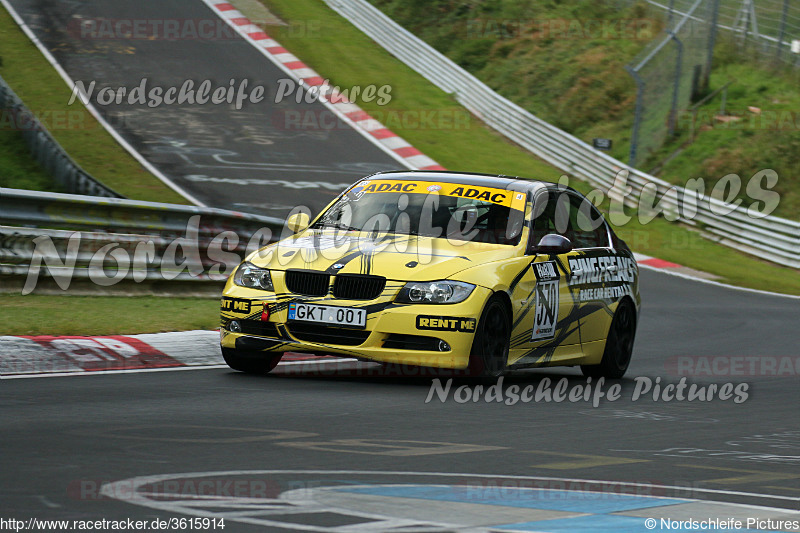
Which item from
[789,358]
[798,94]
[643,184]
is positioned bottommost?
[789,358]

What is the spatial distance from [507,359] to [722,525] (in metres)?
4.48

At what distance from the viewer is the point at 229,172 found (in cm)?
2530

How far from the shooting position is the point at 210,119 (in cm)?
2952

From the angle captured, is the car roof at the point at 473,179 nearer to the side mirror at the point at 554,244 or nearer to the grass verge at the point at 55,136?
the side mirror at the point at 554,244

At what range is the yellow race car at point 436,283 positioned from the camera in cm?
879

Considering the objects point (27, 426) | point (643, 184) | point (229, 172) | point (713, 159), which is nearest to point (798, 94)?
point (713, 159)

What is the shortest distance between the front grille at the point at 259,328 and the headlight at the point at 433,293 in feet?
2.96

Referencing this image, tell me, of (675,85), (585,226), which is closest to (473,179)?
(585,226)

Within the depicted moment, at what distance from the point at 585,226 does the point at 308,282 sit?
293cm

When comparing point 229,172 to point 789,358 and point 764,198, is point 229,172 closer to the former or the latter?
point 764,198

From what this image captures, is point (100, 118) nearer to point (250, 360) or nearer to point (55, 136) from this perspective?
point (55, 136)

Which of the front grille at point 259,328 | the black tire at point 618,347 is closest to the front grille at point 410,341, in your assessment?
the front grille at point 259,328

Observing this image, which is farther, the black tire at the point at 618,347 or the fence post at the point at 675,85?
the fence post at the point at 675,85

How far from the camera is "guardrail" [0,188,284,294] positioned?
12000mm
